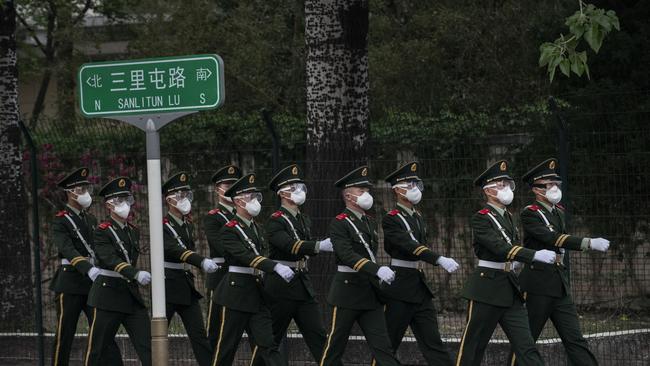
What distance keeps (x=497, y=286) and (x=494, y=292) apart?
0.06 metres

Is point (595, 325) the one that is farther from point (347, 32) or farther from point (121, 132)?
point (121, 132)

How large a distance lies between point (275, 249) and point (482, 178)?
1.87m

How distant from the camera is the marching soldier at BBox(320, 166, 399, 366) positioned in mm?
10062

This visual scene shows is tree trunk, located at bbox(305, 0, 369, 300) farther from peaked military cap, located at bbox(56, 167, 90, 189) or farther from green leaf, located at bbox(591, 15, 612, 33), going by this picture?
green leaf, located at bbox(591, 15, 612, 33)

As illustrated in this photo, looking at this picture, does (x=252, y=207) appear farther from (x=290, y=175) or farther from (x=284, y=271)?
(x=284, y=271)

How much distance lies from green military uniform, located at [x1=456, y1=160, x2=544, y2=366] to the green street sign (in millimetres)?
2773

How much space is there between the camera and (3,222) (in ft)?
45.5

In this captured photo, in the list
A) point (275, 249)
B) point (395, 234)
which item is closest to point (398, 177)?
point (395, 234)

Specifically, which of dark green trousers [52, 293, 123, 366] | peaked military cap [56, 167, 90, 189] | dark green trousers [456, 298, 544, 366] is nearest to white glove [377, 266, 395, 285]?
dark green trousers [456, 298, 544, 366]

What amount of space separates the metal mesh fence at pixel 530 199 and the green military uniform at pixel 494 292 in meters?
1.48

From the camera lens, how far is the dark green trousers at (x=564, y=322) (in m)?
9.94

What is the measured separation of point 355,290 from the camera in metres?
10.2

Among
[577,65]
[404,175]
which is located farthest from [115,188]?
[577,65]

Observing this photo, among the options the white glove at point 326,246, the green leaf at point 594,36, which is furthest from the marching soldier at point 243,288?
the green leaf at point 594,36
